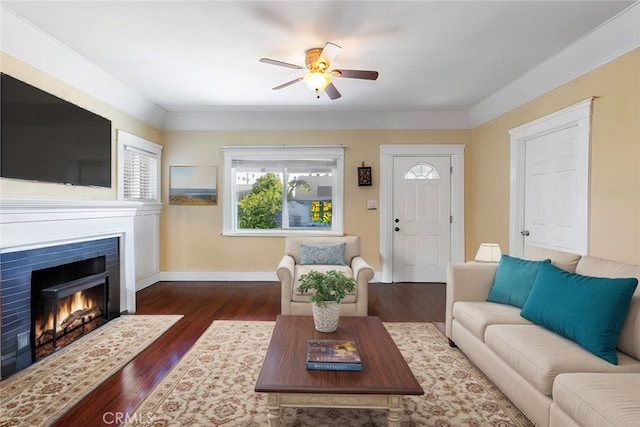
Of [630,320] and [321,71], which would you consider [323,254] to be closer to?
[321,71]

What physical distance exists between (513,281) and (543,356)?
2.87ft

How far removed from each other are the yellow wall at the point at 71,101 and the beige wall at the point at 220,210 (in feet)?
2.93

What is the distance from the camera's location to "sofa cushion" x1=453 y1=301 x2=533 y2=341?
2190 millimetres

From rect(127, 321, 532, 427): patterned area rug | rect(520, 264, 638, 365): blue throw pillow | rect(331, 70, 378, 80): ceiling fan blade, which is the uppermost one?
rect(331, 70, 378, 80): ceiling fan blade

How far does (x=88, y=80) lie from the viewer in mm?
3229

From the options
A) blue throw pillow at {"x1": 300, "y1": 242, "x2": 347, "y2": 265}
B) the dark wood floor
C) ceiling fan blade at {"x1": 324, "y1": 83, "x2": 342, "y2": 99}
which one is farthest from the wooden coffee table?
ceiling fan blade at {"x1": 324, "y1": 83, "x2": 342, "y2": 99}

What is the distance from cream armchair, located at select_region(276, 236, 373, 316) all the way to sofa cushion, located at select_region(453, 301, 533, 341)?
0.91 meters

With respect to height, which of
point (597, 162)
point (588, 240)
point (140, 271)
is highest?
point (597, 162)

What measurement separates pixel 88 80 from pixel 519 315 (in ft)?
14.4

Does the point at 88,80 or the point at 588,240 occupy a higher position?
the point at 88,80

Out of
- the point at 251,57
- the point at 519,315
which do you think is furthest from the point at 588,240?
the point at 251,57

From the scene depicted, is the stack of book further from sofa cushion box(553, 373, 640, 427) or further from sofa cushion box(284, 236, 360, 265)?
sofa cushion box(284, 236, 360, 265)

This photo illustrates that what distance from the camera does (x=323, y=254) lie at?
375 centimetres

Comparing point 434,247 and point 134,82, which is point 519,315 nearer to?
point 434,247
